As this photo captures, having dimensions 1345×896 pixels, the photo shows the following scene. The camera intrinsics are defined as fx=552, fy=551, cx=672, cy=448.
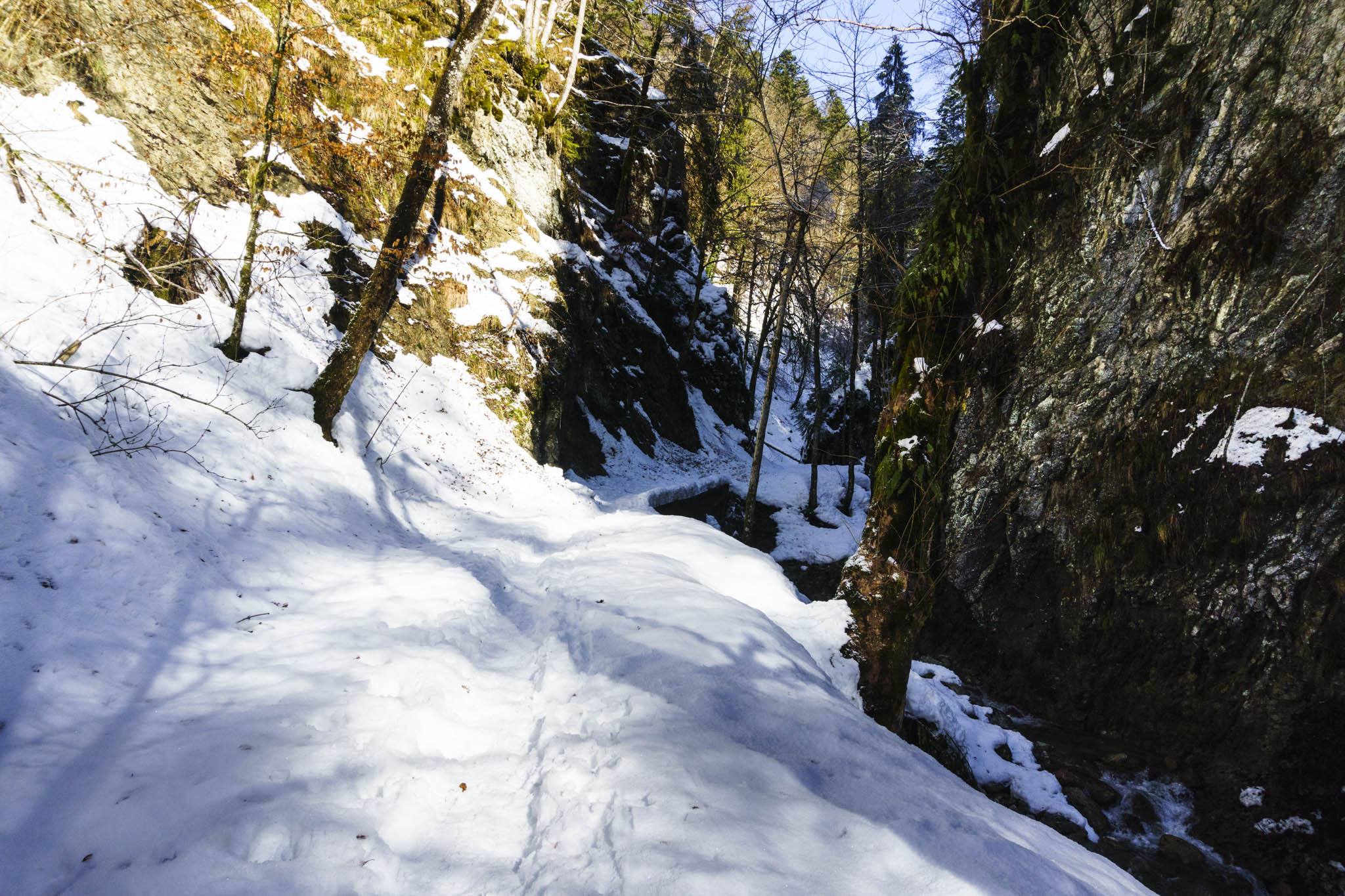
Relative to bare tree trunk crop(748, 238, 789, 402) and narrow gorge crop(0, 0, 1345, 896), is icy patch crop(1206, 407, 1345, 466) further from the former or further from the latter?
bare tree trunk crop(748, 238, 789, 402)

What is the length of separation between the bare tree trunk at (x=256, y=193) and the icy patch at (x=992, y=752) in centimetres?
885

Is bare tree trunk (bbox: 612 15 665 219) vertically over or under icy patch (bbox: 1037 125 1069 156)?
over

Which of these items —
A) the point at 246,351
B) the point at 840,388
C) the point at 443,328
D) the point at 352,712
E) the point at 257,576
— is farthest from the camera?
the point at 840,388

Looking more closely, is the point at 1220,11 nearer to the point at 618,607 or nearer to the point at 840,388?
the point at 618,607

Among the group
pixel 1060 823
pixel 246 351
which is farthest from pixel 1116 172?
pixel 246 351

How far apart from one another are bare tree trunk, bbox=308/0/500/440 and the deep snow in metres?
1.08

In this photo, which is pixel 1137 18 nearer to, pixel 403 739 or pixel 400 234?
pixel 400 234

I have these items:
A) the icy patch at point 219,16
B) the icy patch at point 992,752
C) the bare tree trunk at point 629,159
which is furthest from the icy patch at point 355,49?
the icy patch at point 992,752

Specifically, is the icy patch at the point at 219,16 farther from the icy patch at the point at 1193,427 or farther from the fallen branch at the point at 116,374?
the icy patch at the point at 1193,427

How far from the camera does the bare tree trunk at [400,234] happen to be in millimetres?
7227

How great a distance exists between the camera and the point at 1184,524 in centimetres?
663

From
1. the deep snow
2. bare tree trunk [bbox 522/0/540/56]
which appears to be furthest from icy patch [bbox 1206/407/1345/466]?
bare tree trunk [bbox 522/0/540/56]

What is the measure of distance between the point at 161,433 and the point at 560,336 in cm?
1031

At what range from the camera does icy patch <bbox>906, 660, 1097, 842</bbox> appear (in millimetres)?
5840
